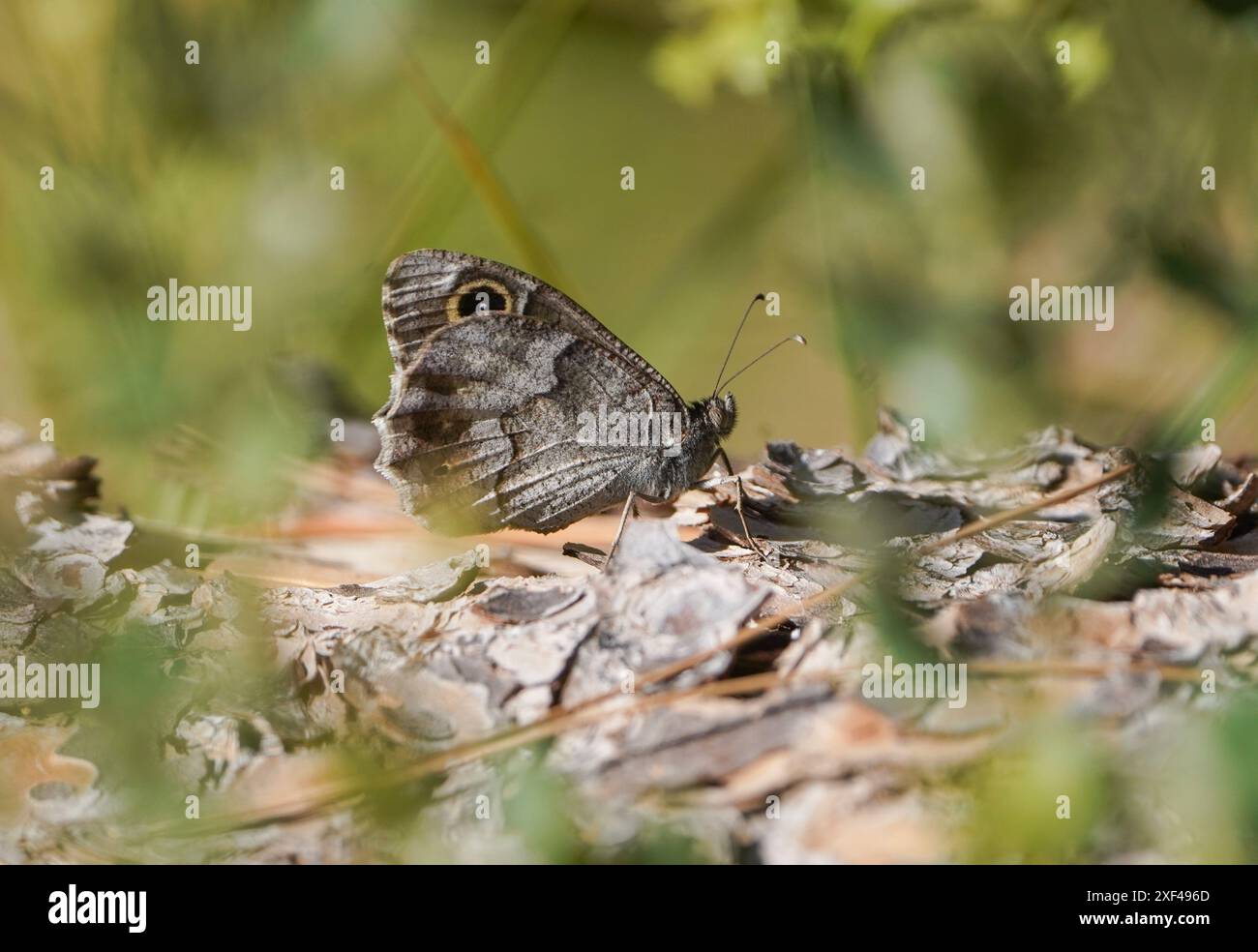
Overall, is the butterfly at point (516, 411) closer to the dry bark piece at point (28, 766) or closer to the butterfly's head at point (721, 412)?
the butterfly's head at point (721, 412)

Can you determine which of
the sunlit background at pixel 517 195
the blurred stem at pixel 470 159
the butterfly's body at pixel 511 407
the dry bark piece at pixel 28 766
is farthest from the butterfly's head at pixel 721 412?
the dry bark piece at pixel 28 766

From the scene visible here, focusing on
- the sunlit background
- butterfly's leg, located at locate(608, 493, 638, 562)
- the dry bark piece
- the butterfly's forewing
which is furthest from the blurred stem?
the dry bark piece

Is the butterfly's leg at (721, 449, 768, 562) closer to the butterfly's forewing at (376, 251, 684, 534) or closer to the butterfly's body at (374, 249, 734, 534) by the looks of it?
the butterfly's body at (374, 249, 734, 534)

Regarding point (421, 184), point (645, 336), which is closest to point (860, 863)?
point (645, 336)

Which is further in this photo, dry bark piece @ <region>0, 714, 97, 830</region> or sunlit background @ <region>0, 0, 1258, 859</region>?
sunlit background @ <region>0, 0, 1258, 859</region>

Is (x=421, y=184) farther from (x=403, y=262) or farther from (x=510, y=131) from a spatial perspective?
(x=403, y=262)

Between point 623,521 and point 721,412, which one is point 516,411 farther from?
point 721,412

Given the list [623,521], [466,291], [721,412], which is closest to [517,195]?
[466,291]
